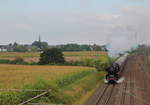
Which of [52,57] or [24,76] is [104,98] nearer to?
[24,76]

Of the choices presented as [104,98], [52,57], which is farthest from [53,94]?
[52,57]

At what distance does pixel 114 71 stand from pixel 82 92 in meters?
9.12

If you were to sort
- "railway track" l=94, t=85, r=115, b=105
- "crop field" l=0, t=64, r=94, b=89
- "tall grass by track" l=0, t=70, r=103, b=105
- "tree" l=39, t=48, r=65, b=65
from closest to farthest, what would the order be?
"tall grass by track" l=0, t=70, r=103, b=105 < "railway track" l=94, t=85, r=115, b=105 < "crop field" l=0, t=64, r=94, b=89 < "tree" l=39, t=48, r=65, b=65

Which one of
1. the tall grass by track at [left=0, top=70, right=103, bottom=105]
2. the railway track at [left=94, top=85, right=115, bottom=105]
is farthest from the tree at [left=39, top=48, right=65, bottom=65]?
the railway track at [left=94, top=85, right=115, bottom=105]

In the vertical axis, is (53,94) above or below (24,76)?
above

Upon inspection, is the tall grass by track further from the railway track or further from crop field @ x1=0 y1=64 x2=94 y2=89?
crop field @ x1=0 y1=64 x2=94 y2=89

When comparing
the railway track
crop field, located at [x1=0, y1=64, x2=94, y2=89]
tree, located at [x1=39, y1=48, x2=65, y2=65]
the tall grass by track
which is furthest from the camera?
tree, located at [x1=39, y1=48, x2=65, y2=65]

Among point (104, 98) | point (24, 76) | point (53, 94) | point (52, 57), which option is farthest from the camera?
point (52, 57)

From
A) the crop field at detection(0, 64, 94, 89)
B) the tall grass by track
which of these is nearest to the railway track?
the tall grass by track

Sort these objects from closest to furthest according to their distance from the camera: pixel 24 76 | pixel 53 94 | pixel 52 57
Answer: pixel 53 94
pixel 24 76
pixel 52 57

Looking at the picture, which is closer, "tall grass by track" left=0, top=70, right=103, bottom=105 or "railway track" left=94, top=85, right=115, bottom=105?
"tall grass by track" left=0, top=70, right=103, bottom=105

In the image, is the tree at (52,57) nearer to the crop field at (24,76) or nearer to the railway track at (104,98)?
the crop field at (24,76)

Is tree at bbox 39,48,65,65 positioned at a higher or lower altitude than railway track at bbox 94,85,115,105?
higher

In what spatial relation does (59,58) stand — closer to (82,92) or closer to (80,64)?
(80,64)
